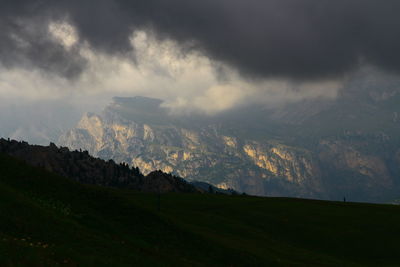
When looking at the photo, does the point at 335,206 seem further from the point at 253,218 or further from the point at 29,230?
the point at 29,230

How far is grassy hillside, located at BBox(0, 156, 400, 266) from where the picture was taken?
1731 inches

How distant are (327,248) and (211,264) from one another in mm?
39350

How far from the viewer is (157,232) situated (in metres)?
62.0

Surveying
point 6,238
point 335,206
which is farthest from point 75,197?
point 335,206

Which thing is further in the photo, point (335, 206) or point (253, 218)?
point (335, 206)

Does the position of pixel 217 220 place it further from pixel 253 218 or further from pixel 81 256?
pixel 81 256

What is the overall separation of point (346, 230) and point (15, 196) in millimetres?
69131

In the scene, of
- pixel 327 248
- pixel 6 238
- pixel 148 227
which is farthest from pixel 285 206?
pixel 6 238

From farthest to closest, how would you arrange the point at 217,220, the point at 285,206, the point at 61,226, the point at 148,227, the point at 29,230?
the point at 285,206
the point at 217,220
the point at 148,227
the point at 61,226
the point at 29,230

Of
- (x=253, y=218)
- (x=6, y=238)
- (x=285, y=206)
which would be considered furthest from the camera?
(x=285, y=206)

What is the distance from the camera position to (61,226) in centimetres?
4969

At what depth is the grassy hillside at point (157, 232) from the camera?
44.0 meters

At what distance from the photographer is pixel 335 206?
13275 cm

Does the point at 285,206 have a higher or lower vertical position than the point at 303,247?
higher
